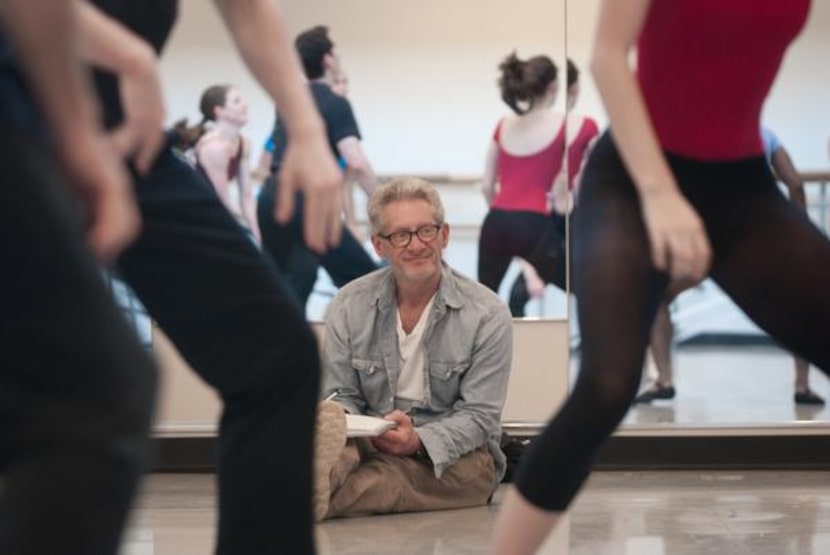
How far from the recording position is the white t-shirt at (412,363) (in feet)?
15.0

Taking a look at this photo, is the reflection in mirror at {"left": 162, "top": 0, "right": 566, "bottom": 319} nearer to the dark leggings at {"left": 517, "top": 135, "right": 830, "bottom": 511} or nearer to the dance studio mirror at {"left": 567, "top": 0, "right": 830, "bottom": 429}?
the dance studio mirror at {"left": 567, "top": 0, "right": 830, "bottom": 429}

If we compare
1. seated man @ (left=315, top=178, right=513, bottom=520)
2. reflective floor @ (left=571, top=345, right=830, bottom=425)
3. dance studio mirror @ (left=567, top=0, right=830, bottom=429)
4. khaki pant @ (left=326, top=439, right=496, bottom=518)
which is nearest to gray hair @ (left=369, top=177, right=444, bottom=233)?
seated man @ (left=315, top=178, right=513, bottom=520)

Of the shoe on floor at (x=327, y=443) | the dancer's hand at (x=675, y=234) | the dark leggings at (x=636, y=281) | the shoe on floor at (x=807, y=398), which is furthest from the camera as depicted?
the shoe on floor at (x=807, y=398)

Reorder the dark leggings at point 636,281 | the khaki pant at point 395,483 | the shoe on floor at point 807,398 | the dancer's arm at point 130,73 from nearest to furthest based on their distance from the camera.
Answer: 1. the dancer's arm at point 130,73
2. the dark leggings at point 636,281
3. the khaki pant at point 395,483
4. the shoe on floor at point 807,398

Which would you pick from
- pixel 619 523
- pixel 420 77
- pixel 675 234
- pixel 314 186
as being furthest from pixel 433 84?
pixel 314 186

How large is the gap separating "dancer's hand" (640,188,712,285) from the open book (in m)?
2.29

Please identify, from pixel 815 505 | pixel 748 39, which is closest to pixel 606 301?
pixel 748 39

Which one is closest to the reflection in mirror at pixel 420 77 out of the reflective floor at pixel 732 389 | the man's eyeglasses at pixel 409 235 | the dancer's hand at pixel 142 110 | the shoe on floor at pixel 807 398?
the reflective floor at pixel 732 389

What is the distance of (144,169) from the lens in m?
1.85

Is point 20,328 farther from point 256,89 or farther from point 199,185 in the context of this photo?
point 256,89

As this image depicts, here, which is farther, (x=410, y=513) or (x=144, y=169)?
(x=410, y=513)

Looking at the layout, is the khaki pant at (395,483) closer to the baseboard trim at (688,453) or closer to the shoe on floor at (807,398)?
the baseboard trim at (688,453)

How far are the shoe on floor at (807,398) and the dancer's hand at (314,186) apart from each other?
4770 mm

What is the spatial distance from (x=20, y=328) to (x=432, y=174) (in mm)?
4439
